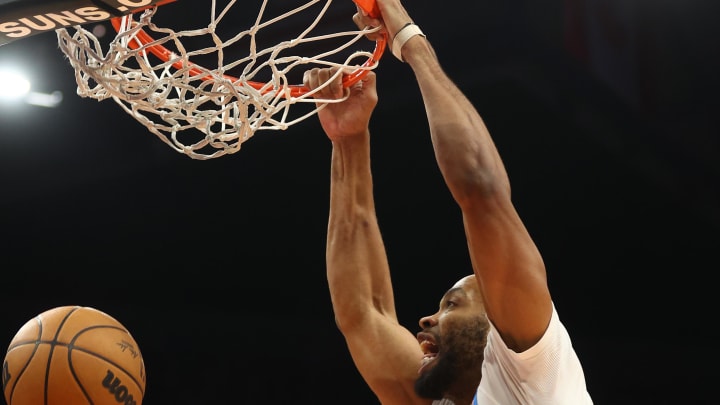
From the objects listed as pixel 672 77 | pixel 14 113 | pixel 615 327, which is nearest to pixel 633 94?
pixel 672 77

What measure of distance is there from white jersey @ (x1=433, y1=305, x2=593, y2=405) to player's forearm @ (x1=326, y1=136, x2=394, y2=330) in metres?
0.61

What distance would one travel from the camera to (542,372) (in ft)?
4.63

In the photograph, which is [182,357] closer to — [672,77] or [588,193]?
[588,193]

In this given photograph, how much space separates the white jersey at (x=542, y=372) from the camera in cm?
140

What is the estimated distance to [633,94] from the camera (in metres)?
3.85

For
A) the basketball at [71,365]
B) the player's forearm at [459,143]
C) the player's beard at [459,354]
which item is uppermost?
the player's forearm at [459,143]

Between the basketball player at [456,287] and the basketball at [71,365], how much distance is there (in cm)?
52

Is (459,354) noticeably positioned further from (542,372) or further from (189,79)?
(189,79)

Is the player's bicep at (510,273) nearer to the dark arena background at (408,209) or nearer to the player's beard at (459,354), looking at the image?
the player's beard at (459,354)

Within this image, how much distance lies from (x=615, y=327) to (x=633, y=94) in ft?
3.77

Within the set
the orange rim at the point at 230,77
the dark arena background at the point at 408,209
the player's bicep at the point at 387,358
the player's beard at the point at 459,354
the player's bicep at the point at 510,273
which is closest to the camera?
the player's bicep at the point at 510,273

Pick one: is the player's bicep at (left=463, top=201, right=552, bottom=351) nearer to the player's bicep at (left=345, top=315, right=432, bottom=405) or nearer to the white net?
the white net

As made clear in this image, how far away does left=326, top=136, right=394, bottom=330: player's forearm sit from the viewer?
2061 millimetres

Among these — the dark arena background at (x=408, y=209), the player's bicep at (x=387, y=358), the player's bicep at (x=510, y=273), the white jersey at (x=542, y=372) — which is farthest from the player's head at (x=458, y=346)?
the dark arena background at (x=408, y=209)
